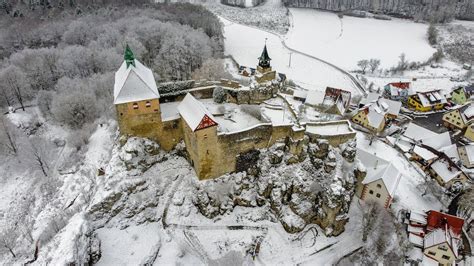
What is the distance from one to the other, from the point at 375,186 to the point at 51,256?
3829 centimetres

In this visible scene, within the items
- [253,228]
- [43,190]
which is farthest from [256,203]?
[43,190]

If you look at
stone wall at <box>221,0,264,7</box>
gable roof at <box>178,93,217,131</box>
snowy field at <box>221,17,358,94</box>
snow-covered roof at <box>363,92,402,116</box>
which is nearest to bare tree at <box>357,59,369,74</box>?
snowy field at <box>221,17,358,94</box>

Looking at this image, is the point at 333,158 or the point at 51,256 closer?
the point at 51,256

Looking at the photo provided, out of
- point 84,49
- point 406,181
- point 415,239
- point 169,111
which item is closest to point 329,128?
point 406,181

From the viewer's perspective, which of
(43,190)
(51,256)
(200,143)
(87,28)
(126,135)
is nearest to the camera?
(51,256)

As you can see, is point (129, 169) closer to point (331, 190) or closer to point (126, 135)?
point (126, 135)

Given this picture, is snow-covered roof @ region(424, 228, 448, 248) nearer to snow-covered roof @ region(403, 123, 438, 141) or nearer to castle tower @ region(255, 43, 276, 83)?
snow-covered roof @ region(403, 123, 438, 141)

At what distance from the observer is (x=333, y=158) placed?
140ft

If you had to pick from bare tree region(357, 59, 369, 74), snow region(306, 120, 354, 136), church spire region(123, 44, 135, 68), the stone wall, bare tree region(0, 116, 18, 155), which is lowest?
bare tree region(0, 116, 18, 155)

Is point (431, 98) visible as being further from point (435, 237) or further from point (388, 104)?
point (435, 237)

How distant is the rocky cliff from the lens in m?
131

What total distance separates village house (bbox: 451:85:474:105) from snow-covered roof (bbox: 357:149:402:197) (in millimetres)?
44708

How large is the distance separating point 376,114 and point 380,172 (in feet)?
72.0

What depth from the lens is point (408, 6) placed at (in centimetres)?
14050
